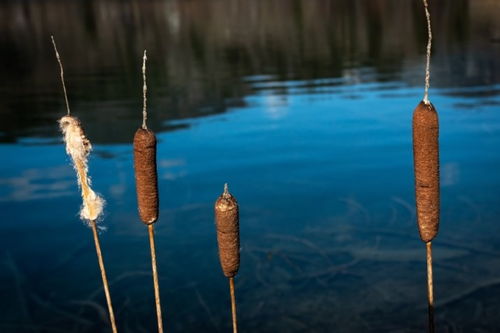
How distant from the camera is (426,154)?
13.7 ft

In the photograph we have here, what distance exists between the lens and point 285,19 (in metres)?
91.4

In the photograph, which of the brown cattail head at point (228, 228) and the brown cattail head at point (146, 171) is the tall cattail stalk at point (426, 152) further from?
the brown cattail head at point (146, 171)

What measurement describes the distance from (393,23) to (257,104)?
55393 millimetres

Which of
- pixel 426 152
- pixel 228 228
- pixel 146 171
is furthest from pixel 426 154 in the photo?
pixel 146 171

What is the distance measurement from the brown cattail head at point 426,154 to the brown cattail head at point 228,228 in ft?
4.15

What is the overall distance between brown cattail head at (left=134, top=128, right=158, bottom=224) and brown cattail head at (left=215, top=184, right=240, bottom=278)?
0.52 metres

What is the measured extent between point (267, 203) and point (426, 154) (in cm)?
995

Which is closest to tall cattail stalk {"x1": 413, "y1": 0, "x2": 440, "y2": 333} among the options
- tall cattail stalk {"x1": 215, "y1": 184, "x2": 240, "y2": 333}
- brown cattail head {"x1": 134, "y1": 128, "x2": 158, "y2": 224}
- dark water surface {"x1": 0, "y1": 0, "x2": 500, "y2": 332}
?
tall cattail stalk {"x1": 215, "y1": 184, "x2": 240, "y2": 333}

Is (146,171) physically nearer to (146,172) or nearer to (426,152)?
(146,172)

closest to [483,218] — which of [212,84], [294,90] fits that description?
[294,90]

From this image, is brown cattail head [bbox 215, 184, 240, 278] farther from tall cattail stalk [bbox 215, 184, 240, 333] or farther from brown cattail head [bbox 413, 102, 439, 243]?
brown cattail head [bbox 413, 102, 439, 243]

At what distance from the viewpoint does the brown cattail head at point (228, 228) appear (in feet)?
13.4

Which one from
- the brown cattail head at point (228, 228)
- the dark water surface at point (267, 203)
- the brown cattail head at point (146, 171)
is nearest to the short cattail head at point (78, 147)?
the brown cattail head at point (146, 171)

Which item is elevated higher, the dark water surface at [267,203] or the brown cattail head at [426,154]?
the brown cattail head at [426,154]
